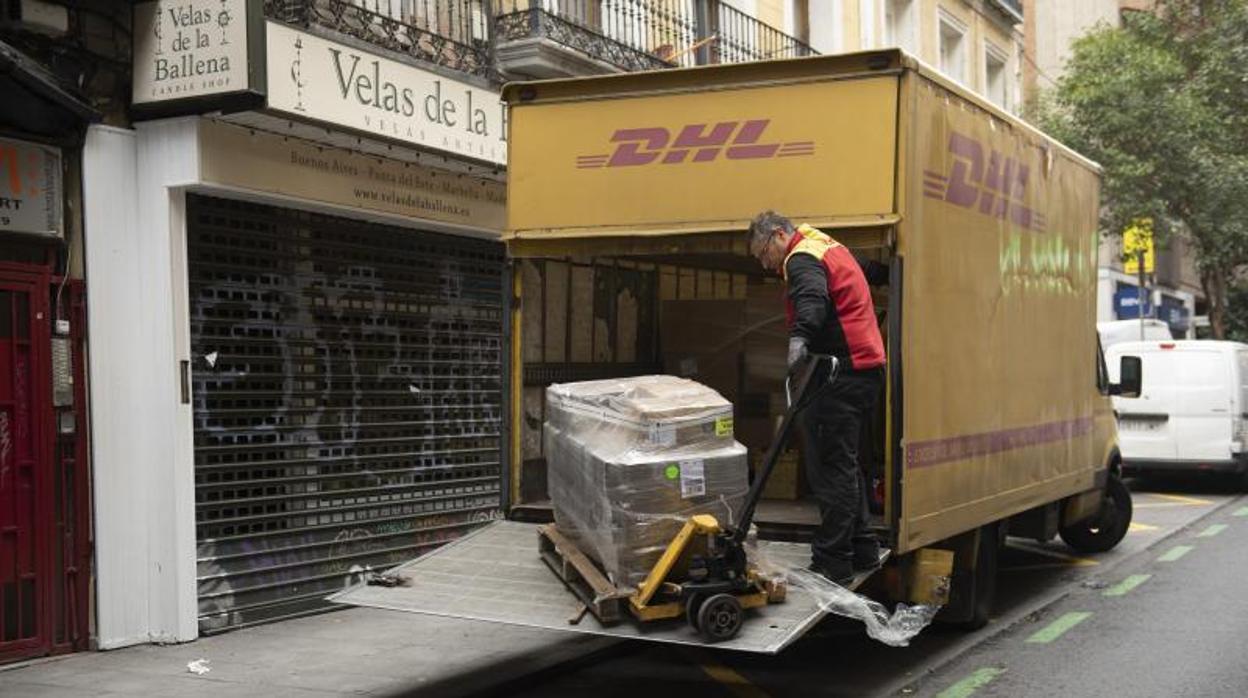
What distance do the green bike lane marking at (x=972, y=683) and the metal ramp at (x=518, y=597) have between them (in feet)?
3.67

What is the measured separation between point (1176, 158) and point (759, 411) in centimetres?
1841

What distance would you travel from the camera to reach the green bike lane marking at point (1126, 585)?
902 cm

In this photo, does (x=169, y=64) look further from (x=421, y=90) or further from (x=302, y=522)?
(x=302, y=522)

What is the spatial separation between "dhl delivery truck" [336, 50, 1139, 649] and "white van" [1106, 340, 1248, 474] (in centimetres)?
819

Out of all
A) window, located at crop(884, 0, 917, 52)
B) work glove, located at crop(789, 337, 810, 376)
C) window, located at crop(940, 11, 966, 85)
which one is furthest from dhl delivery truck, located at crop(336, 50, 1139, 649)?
window, located at crop(940, 11, 966, 85)

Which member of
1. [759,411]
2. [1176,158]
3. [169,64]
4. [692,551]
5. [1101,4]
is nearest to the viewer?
[692,551]

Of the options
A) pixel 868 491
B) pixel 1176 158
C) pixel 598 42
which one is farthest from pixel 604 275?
pixel 1176 158

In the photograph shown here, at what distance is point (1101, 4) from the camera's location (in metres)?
36.0

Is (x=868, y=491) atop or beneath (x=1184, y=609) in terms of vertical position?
atop

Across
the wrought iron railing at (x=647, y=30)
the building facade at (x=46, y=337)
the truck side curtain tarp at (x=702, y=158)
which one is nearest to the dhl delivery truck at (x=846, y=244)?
the truck side curtain tarp at (x=702, y=158)

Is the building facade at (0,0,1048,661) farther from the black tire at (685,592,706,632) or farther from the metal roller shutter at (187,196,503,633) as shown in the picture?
the black tire at (685,592,706,632)

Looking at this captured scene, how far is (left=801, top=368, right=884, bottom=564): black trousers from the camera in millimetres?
5656

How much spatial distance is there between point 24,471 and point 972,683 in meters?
5.39

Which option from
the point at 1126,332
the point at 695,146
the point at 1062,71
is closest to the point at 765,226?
the point at 695,146
